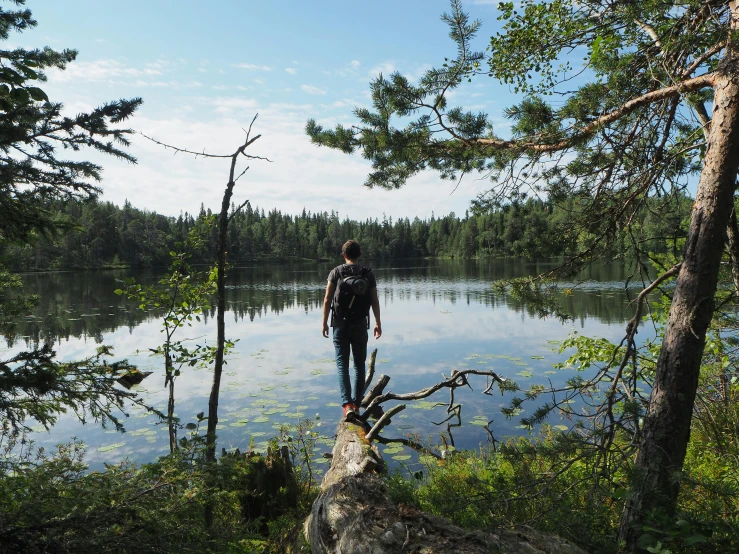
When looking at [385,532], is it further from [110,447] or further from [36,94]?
[110,447]

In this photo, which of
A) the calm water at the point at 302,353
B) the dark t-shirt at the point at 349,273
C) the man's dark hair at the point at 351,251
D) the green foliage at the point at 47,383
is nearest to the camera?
the green foliage at the point at 47,383

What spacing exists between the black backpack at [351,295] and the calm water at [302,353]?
2.43 m

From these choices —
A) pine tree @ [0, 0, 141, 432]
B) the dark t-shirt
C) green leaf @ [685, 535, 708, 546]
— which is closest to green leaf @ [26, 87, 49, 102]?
pine tree @ [0, 0, 141, 432]

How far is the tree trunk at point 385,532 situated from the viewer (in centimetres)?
248

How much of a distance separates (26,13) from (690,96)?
4653mm

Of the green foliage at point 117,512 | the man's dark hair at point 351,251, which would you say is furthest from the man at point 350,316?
the green foliage at point 117,512

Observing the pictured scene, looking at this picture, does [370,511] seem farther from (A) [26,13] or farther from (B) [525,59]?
(A) [26,13]

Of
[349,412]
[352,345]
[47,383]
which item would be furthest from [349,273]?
[47,383]

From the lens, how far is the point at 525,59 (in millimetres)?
3434

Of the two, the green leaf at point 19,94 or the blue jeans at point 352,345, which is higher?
the green leaf at point 19,94

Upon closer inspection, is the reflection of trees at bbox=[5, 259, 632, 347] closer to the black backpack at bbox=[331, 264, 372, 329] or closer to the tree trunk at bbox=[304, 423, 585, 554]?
the black backpack at bbox=[331, 264, 372, 329]

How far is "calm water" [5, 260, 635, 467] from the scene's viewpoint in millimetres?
8074

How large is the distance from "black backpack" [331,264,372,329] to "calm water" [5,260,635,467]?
2.43 meters

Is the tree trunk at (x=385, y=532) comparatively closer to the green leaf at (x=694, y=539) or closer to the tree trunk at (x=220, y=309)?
the green leaf at (x=694, y=539)
